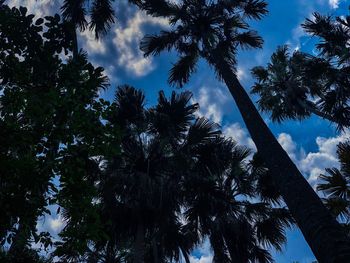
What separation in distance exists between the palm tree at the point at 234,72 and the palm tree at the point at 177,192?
2114 mm

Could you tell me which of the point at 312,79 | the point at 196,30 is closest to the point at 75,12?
the point at 196,30

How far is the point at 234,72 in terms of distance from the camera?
13.8m

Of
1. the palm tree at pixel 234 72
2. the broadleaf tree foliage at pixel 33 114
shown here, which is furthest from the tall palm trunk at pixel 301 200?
the broadleaf tree foliage at pixel 33 114

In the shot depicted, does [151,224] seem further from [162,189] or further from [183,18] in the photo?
[183,18]

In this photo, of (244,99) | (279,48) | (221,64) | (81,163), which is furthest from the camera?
(279,48)

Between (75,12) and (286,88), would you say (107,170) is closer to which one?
(75,12)

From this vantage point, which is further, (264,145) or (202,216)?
(202,216)

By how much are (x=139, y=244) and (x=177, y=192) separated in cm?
199

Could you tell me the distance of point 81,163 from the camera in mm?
4246

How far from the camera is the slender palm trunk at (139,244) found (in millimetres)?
10258

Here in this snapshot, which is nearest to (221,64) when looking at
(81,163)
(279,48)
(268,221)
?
(268,221)

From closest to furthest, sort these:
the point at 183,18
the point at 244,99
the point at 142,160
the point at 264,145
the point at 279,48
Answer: the point at 264,145 → the point at 244,99 → the point at 142,160 → the point at 183,18 → the point at 279,48

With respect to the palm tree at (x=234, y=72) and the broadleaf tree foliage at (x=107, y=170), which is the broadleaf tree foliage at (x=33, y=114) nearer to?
the broadleaf tree foliage at (x=107, y=170)

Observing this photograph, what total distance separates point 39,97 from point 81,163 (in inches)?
39.9
